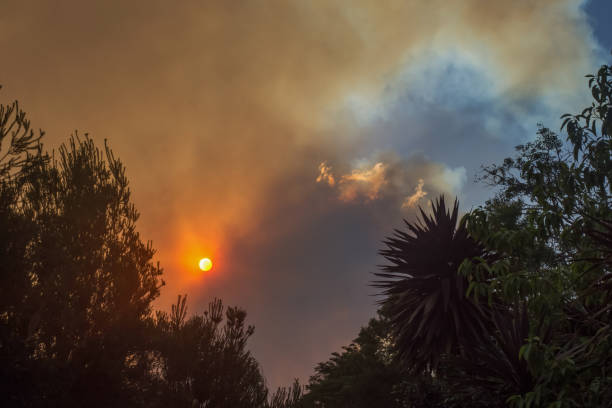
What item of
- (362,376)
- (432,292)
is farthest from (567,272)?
(362,376)

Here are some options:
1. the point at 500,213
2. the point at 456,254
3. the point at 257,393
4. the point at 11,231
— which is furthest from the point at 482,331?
the point at 11,231

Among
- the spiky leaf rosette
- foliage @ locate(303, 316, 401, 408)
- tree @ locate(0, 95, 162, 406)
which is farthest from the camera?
foliage @ locate(303, 316, 401, 408)

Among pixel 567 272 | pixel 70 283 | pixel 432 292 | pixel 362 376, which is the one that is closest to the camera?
pixel 567 272

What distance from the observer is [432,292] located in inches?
580

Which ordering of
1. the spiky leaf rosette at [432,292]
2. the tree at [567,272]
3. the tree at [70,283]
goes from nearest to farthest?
the tree at [567,272] → the tree at [70,283] → the spiky leaf rosette at [432,292]

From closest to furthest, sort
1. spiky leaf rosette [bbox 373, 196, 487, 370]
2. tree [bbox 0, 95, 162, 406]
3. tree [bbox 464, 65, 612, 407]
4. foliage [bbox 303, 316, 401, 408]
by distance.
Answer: tree [bbox 464, 65, 612, 407] → tree [bbox 0, 95, 162, 406] → spiky leaf rosette [bbox 373, 196, 487, 370] → foliage [bbox 303, 316, 401, 408]

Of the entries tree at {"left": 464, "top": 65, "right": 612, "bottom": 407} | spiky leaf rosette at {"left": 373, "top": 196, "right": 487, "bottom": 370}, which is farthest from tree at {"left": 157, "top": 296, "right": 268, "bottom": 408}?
tree at {"left": 464, "top": 65, "right": 612, "bottom": 407}

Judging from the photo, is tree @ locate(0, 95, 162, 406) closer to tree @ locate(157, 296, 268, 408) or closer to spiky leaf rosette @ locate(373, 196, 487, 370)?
tree @ locate(157, 296, 268, 408)

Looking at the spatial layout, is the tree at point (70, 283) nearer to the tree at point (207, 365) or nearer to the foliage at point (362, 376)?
the tree at point (207, 365)

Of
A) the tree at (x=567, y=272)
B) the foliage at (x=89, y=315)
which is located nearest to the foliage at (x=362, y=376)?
the foliage at (x=89, y=315)

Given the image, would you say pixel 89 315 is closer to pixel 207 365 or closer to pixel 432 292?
pixel 207 365

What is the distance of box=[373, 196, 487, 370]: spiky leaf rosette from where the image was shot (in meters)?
14.1

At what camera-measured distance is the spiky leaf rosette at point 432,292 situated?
1410 centimetres

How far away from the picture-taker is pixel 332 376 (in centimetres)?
2661
